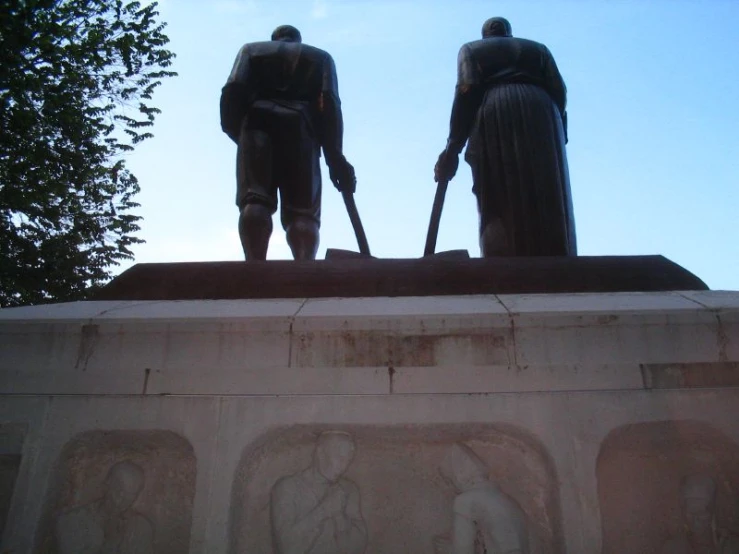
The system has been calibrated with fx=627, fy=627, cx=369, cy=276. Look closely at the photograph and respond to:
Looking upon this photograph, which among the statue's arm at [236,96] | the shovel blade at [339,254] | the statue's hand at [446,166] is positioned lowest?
the shovel blade at [339,254]

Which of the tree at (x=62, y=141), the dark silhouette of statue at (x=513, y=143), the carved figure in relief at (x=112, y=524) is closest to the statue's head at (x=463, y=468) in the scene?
the carved figure in relief at (x=112, y=524)

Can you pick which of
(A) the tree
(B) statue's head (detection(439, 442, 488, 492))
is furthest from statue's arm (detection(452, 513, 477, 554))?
(A) the tree

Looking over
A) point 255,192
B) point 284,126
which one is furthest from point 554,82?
point 255,192

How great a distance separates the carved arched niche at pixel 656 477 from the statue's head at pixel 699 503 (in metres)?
0.05

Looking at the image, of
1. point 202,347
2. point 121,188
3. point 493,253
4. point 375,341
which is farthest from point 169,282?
point 121,188

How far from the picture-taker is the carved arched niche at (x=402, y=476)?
8.48ft

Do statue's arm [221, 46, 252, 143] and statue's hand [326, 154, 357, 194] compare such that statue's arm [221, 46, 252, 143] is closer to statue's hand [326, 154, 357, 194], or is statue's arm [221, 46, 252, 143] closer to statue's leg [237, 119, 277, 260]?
statue's leg [237, 119, 277, 260]

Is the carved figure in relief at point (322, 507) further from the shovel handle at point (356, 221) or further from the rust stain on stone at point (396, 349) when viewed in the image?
the shovel handle at point (356, 221)

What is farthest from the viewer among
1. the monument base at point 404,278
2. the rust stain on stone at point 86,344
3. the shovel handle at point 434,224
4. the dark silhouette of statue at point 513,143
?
the shovel handle at point 434,224

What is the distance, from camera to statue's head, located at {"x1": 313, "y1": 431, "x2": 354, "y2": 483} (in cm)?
262

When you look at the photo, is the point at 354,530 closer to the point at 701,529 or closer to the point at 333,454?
the point at 333,454

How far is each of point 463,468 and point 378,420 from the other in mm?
408

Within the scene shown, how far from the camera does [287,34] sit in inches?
201

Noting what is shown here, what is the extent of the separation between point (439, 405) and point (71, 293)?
28.6 feet
